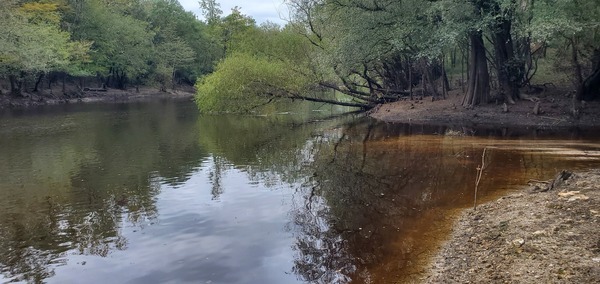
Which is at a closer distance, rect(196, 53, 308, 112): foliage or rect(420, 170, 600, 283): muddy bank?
rect(420, 170, 600, 283): muddy bank

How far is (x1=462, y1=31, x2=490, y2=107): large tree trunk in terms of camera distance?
Answer: 2724 cm

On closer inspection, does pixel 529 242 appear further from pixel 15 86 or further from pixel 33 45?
pixel 15 86

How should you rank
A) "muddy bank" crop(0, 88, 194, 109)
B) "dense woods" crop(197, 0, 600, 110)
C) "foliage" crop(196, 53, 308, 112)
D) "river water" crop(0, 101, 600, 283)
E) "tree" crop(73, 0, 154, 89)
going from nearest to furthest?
1. "river water" crop(0, 101, 600, 283)
2. "dense woods" crop(197, 0, 600, 110)
3. "foliage" crop(196, 53, 308, 112)
4. "muddy bank" crop(0, 88, 194, 109)
5. "tree" crop(73, 0, 154, 89)

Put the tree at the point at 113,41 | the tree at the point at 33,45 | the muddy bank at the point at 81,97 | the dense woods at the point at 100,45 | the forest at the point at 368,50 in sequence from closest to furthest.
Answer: the forest at the point at 368,50
the tree at the point at 33,45
the dense woods at the point at 100,45
the muddy bank at the point at 81,97
the tree at the point at 113,41

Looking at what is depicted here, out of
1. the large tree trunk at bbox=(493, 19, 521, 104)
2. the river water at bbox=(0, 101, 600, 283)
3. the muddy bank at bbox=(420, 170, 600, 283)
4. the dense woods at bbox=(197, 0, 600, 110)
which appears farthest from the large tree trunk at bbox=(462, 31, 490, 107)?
the muddy bank at bbox=(420, 170, 600, 283)

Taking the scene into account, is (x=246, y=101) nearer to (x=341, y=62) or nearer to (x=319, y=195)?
(x=341, y=62)

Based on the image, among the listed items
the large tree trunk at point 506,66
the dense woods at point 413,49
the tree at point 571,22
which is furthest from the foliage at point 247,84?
the tree at point 571,22

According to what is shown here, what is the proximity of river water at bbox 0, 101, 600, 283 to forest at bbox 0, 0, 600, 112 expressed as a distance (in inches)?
197

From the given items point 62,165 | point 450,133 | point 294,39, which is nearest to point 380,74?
point 294,39

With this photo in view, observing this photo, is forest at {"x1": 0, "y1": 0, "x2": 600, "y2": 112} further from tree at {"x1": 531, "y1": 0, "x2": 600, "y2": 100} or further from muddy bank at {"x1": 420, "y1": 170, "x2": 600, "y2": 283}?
muddy bank at {"x1": 420, "y1": 170, "x2": 600, "y2": 283}

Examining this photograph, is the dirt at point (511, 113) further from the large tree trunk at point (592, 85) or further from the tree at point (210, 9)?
the tree at point (210, 9)

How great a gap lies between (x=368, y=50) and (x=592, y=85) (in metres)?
12.0

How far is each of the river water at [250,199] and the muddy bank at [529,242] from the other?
1.90ft

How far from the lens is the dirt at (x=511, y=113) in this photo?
24172 mm
